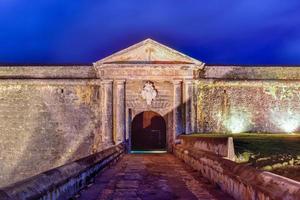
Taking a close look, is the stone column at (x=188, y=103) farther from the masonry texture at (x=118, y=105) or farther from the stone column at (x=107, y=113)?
the stone column at (x=107, y=113)

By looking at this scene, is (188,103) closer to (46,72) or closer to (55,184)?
(46,72)

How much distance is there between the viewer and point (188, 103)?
67.1 ft

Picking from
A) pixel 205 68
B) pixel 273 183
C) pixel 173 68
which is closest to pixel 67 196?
pixel 273 183

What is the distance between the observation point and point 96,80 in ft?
67.9

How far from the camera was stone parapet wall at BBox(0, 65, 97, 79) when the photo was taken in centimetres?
2123

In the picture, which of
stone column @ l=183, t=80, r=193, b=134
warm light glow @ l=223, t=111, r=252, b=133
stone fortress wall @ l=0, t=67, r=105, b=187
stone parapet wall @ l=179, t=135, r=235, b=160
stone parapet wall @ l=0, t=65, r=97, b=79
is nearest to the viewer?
stone parapet wall @ l=179, t=135, r=235, b=160

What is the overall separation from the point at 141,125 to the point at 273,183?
2292 centimetres

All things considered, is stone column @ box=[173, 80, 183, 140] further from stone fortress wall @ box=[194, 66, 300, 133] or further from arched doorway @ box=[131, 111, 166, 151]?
arched doorway @ box=[131, 111, 166, 151]

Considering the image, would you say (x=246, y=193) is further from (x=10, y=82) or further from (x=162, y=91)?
(x=10, y=82)

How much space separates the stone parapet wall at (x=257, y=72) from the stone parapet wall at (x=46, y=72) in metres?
6.37

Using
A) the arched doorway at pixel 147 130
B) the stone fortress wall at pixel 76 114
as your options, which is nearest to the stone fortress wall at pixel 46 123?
the stone fortress wall at pixel 76 114

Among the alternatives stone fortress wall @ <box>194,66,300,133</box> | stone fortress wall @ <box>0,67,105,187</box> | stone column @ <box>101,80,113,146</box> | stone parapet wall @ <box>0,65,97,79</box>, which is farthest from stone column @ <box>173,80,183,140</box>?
stone parapet wall @ <box>0,65,97,79</box>

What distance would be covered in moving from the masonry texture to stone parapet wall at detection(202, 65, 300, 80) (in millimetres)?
260

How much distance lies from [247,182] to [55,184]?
81.4 inches
